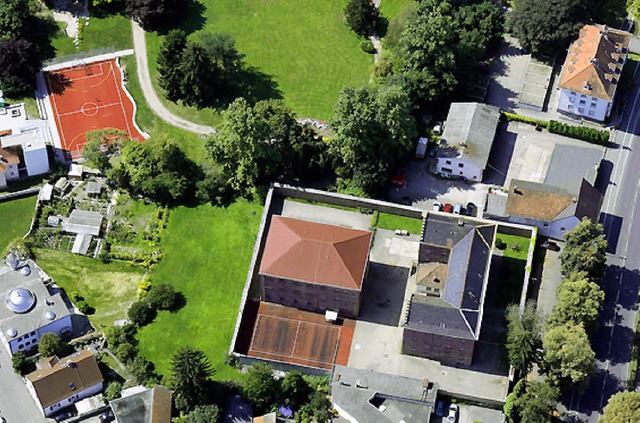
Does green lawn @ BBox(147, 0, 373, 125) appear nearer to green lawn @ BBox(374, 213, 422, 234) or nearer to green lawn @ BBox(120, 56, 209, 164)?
green lawn @ BBox(120, 56, 209, 164)

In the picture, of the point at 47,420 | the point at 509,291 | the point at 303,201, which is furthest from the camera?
the point at 303,201

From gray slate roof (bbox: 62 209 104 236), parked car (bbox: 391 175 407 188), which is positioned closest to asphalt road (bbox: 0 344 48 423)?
gray slate roof (bbox: 62 209 104 236)

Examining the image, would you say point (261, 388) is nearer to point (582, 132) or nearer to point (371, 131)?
point (371, 131)

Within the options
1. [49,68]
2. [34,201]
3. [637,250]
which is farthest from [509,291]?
[49,68]

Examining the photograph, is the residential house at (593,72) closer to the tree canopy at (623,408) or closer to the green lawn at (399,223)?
the green lawn at (399,223)

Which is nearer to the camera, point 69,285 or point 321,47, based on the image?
point 69,285

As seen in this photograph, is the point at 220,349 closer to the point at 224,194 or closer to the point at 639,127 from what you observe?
the point at 224,194
